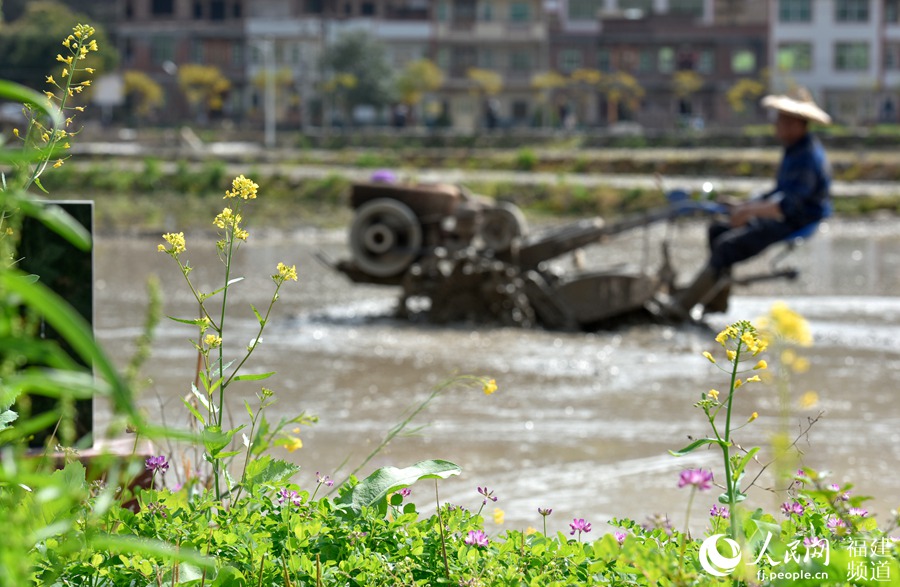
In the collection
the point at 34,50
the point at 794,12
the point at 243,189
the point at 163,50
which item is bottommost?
the point at 243,189

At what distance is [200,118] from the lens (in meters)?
82.0

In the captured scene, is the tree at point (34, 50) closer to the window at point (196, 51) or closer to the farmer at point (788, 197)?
the window at point (196, 51)

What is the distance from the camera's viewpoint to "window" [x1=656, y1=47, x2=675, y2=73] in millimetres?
79750

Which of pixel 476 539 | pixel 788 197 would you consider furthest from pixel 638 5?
pixel 476 539

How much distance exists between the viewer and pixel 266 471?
3152mm

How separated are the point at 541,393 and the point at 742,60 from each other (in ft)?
242

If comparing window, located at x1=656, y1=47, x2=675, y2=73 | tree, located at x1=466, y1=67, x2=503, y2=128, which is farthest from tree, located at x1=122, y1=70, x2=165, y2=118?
window, located at x1=656, y1=47, x2=675, y2=73

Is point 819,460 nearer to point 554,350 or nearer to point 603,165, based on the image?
point 554,350

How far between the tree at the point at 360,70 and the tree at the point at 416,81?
0.99 metres

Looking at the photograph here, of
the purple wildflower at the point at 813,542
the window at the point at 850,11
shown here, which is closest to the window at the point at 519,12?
the window at the point at 850,11

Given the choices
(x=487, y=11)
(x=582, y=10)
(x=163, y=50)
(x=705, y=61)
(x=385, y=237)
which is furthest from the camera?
(x=163, y=50)

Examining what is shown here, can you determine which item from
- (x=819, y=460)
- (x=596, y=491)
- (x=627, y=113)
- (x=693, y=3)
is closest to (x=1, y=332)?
(x=596, y=491)

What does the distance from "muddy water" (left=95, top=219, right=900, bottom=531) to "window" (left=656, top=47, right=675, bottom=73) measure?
64.5 m

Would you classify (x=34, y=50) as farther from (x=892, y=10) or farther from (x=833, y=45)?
(x=892, y=10)
